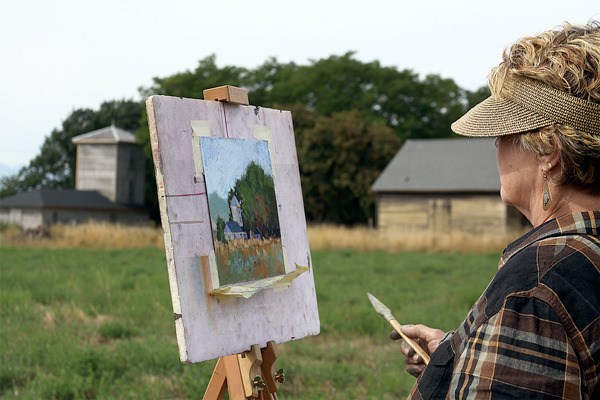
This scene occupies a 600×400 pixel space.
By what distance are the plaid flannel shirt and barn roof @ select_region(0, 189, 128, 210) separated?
131 ft

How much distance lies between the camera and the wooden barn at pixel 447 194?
30906mm

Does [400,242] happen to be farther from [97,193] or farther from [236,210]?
[97,193]

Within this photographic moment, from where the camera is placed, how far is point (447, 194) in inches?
1260

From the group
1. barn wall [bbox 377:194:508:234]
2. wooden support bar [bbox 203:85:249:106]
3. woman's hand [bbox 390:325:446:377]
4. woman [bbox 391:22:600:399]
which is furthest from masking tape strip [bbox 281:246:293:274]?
barn wall [bbox 377:194:508:234]

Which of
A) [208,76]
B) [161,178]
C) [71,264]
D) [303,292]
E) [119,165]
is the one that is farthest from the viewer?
[208,76]

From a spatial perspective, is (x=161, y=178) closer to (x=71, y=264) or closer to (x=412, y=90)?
(x=71, y=264)

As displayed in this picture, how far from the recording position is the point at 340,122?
122 feet

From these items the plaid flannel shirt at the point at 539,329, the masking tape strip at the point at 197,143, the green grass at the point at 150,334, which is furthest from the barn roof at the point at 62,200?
the plaid flannel shirt at the point at 539,329

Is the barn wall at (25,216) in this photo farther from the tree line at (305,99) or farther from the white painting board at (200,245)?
the white painting board at (200,245)

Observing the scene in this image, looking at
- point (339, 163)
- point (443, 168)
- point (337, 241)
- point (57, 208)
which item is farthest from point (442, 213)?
point (57, 208)

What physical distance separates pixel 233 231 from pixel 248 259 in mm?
128

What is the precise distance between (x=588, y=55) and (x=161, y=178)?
56.7 inches

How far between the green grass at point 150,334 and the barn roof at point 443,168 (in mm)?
17380

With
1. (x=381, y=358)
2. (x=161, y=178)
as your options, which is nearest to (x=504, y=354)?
(x=161, y=178)
